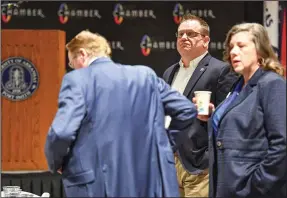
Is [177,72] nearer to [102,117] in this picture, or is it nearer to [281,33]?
[102,117]

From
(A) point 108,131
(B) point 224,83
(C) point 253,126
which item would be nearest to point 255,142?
(C) point 253,126

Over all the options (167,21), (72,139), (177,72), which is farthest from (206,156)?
(167,21)

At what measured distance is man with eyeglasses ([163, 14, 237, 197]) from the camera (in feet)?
16.1

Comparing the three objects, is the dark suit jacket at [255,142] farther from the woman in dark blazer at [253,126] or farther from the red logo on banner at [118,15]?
the red logo on banner at [118,15]

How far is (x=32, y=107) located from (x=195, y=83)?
8.53 feet

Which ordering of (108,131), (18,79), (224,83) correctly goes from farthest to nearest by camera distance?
(18,79)
(224,83)
(108,131)

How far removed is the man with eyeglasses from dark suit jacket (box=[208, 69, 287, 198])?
3.05ft

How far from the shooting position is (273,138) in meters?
3.72

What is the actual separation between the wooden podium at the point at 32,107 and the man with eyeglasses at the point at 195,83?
89.2 inches

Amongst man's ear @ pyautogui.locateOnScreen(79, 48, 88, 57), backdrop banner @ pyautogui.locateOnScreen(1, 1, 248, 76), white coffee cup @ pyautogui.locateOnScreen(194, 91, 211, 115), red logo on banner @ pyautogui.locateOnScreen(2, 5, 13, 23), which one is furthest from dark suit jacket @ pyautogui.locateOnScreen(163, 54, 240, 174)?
red logo on banner @ pyautogui.locateOnScreen(2, 5, 13, 23)

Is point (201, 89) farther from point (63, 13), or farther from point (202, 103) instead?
point (63, 13)

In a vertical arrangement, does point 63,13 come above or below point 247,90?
above

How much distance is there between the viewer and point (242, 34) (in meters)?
3.85

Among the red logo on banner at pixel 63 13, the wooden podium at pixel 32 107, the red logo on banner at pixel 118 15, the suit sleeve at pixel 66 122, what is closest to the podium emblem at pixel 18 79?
the wooden podium at pixel 32 107
